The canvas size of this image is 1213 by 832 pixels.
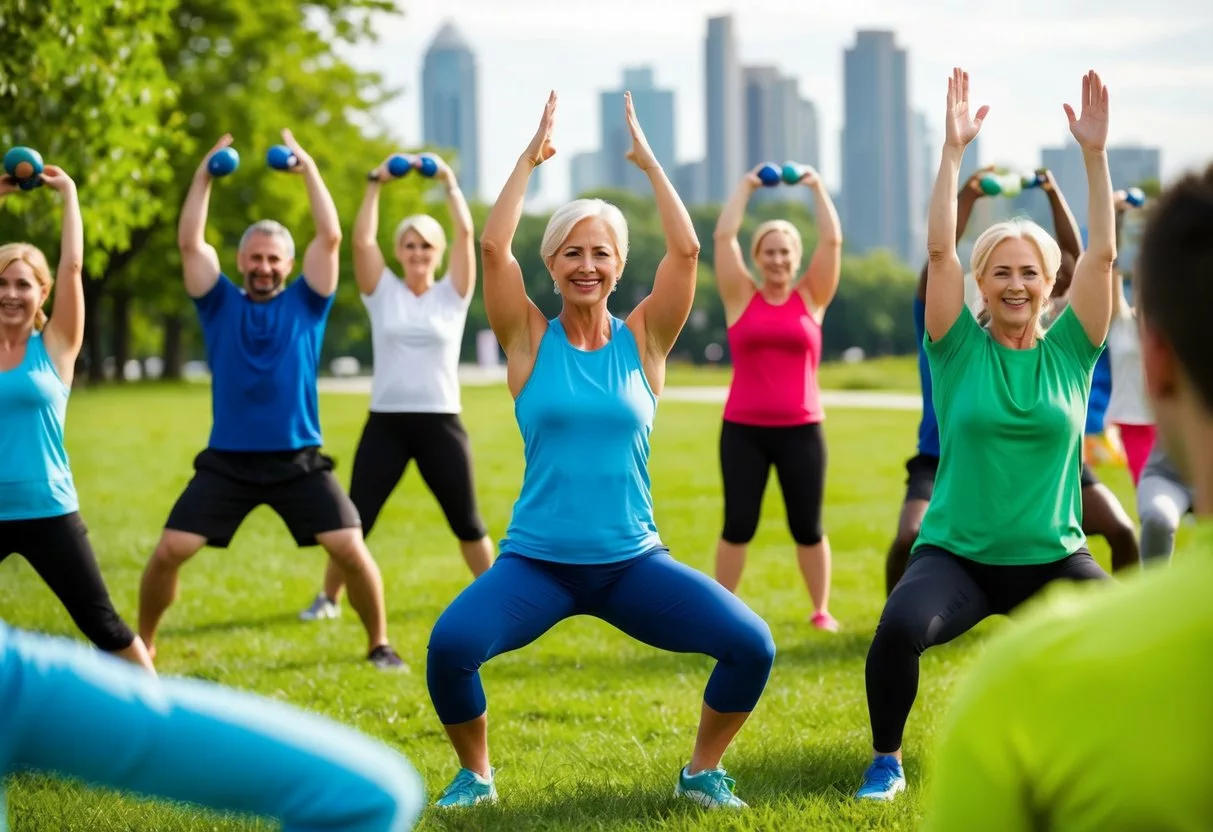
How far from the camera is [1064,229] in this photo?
6648mm

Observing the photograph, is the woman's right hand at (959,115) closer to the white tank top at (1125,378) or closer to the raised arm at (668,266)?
the raised arm at (668,266)

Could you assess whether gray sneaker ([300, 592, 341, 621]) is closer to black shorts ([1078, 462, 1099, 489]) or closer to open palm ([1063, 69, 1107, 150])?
black shorts ([1078, 462, 1099, 489])

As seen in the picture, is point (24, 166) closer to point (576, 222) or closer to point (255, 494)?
point (255, 494)

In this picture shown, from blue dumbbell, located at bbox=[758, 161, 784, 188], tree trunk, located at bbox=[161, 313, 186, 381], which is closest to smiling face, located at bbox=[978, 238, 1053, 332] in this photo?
blue dumbbell, located at bbox=[758, 161, 784, 188]

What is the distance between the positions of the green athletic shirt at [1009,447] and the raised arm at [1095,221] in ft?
0.26

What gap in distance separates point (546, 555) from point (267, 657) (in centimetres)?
353

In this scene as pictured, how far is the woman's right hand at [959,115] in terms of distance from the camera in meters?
4.95

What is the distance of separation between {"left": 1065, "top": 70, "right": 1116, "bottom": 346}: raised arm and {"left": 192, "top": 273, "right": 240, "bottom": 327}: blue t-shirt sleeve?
4179 mm

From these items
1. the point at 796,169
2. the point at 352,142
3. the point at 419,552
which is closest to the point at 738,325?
the point at 796,169

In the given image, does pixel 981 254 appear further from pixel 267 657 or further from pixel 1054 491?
pixel 267 657

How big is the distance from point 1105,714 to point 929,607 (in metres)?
3.25

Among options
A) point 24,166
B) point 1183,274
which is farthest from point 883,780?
point 24,166

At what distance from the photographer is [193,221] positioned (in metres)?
6.89

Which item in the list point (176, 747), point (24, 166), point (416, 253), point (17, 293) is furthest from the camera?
point (416, 253)
